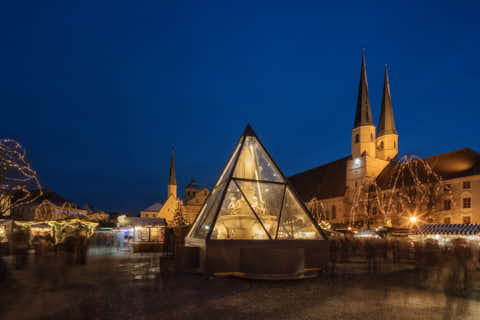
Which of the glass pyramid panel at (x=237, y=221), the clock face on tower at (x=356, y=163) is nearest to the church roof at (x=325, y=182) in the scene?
the clock face on tower at (x=356, y=163)

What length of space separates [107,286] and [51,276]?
10.7 feet

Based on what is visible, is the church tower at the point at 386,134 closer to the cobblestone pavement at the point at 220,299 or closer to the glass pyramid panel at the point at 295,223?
the glass pyramid panel at the point at 295,223

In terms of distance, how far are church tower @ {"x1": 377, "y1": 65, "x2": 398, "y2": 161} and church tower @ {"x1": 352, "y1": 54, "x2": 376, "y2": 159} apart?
4.57 meters

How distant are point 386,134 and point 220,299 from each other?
63.7m

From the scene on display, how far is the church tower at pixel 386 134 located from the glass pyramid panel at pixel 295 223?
55.7m

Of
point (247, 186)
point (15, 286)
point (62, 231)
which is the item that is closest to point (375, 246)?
point (247, 186)

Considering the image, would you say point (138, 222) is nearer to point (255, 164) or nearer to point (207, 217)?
point (207, 217)

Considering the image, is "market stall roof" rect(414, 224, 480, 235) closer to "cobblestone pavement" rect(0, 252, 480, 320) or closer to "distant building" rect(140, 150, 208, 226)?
"cobblestone pavement" rect(0, 252, 480, 320)

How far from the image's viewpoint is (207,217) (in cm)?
1320

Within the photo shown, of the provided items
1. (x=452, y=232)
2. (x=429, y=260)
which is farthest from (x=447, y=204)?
(x=429, y=260)

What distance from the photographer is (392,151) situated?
64125 millimetres

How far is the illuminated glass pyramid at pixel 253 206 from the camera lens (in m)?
12.4

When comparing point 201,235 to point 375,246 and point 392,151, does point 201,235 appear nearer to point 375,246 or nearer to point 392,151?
point 375,246

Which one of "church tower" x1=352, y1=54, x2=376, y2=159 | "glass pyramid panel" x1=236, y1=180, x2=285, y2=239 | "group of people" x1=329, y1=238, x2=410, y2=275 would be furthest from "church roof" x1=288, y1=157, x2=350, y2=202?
"glass pyramid panel" x1=236, y1=180, x2=285, y2=239
